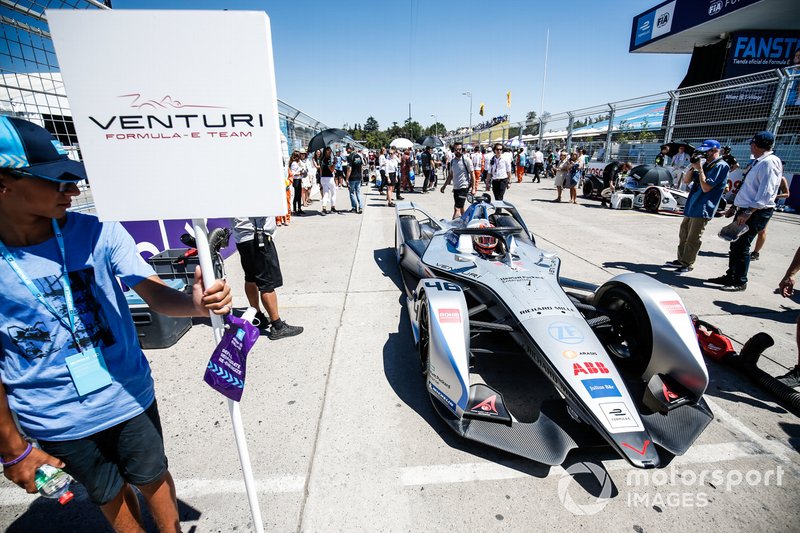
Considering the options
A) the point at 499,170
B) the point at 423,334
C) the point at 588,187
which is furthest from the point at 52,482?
the point at 588,187

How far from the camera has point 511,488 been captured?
2.03 meters

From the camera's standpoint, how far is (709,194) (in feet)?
16.5

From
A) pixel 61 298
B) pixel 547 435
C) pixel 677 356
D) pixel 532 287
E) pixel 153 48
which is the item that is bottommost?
pixel 547 435

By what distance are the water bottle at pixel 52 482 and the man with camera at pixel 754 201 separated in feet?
→ 20.9

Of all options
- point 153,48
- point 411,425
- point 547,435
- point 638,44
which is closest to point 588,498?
point 547,435

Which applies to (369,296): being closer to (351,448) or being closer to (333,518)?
(351,448)

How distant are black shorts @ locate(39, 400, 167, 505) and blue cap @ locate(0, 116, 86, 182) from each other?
885mm

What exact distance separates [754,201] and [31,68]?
7.78 metres

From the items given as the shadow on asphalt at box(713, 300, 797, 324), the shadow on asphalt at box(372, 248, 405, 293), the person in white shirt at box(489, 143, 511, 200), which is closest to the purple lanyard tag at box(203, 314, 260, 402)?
the shadow on asphalt at box(372, 248, 405, 293)

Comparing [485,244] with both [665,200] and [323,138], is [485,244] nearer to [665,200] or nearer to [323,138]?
[323,138]

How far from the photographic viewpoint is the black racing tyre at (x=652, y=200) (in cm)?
992

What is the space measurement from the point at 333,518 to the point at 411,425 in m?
0.78

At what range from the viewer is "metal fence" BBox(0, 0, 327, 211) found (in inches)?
116

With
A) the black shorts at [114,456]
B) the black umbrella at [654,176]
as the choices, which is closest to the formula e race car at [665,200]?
the black umbrella at [654,176]
